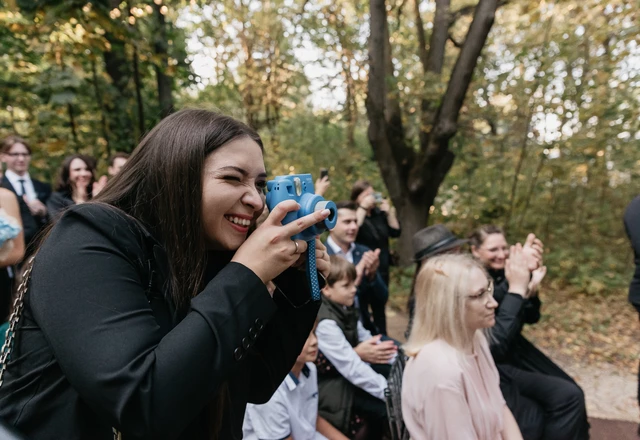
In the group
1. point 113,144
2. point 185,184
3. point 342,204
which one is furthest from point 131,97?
point 185,184

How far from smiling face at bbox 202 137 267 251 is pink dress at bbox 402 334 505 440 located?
4.02 feet

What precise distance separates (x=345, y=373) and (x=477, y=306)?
0.93 m

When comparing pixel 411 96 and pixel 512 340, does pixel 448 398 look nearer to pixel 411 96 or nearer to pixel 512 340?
pixel 512 340

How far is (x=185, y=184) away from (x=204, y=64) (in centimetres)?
951

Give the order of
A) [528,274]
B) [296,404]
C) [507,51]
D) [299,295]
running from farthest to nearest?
[507,51] → [528,274] → [296,404] → [299,295]

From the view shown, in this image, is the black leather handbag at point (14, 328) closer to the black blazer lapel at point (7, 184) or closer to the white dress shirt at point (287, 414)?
the white dress shirt at point (287, 414)

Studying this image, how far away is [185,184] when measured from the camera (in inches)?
36.5

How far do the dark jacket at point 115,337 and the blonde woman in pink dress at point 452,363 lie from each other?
122 centimetres

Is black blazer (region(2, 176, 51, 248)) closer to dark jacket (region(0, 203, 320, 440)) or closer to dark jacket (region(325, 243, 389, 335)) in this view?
dark jacket (region(0, 203, 320, 440))

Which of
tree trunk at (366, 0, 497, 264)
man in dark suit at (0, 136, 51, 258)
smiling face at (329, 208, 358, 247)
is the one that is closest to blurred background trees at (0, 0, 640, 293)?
tree trunk at (366, 0, 497, 264)

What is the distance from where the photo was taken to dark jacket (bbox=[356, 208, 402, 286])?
183 inches

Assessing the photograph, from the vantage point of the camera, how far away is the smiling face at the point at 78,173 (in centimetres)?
389

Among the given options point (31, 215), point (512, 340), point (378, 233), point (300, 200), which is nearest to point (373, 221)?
point (378, 233)

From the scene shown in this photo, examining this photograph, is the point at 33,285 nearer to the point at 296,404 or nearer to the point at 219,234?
the point at 219,234
